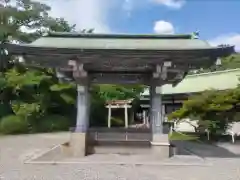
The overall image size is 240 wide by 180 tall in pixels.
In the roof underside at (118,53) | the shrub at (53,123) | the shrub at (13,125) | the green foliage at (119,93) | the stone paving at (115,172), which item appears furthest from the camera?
the green foliage at (119,93)

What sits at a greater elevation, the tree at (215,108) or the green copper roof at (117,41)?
the green copper roof at (117,41)

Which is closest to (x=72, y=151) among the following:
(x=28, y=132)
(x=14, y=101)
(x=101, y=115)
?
(x=28, y=132)

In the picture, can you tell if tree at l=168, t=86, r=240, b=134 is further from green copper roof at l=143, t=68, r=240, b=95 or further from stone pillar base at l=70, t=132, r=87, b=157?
green copper roof at l=143, t=68, r=240, b=95

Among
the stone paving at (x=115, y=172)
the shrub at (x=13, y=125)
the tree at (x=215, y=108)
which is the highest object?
the tree at (x=215, y=108)

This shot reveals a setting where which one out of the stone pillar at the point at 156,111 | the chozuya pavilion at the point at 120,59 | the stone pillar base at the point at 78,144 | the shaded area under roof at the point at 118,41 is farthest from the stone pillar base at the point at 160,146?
the shaded area under roof at the point at 118,41

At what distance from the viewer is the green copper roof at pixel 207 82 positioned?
2409cm

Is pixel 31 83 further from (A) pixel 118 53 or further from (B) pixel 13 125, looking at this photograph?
(A) pixel 118 53

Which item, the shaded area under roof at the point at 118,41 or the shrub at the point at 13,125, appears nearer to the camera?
the shaded area under roof at the point at 118,41

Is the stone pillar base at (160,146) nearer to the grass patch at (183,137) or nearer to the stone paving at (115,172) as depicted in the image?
the stone paving at (115,172)

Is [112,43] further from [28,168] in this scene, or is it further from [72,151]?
[28,168]

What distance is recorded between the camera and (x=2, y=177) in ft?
23.8

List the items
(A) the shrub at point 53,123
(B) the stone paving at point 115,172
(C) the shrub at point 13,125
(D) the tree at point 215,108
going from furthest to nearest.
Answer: (A) the shrub at point 53,123, (C) the shrub at point 13,125, (D) the tree at point 215,108, (B) the stone paving at point 115,172

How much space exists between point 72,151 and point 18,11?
1668 cm

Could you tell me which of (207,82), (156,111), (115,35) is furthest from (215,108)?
(207,82)
